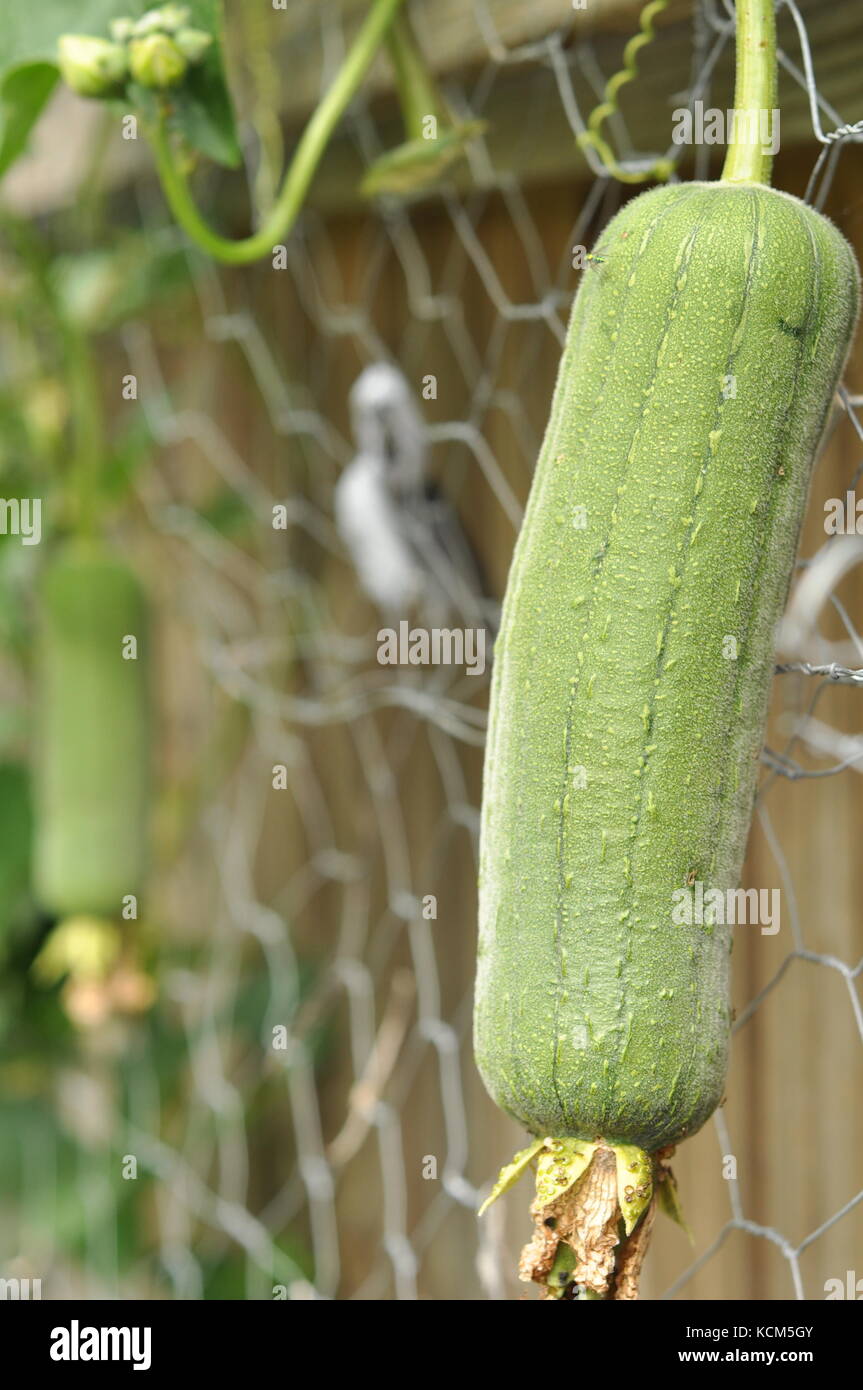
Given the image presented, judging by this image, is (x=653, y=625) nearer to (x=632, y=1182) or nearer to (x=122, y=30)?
(x=632, y=1182)

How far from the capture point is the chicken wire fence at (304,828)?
1098 millimetres

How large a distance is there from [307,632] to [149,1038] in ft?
1.49

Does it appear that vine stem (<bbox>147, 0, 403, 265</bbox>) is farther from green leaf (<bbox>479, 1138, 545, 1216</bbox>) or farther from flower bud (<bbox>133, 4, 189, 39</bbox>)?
green leaf (<bbox>479, 1138, 545, 1216</bbox>)

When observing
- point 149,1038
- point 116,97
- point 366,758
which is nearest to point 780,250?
point 116,97

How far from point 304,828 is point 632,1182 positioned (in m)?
0.92

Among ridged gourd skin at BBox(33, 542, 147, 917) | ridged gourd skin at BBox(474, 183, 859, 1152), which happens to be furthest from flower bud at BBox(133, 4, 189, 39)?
ridged gourd skin at BBox(33, 542, 147, 917)

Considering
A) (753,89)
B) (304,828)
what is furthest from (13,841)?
(753,89)

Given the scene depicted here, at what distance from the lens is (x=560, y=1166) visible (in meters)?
0.50

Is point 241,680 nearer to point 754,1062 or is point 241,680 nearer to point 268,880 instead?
point 268,880

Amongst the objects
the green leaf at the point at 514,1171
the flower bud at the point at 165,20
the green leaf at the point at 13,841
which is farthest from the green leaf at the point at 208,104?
the green leaf at the point at 13,841

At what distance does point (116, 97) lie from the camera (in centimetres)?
70

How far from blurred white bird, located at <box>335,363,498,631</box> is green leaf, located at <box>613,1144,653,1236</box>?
1.77ft

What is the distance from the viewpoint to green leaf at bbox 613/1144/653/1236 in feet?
1.58

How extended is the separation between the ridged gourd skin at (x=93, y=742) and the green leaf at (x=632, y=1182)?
66 cm
